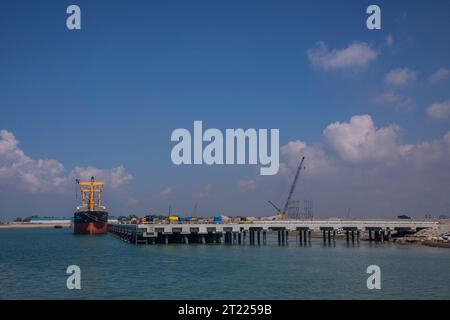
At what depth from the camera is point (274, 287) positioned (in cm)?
4250

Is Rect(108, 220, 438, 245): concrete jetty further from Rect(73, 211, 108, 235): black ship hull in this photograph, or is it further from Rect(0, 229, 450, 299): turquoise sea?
Rect(73, 211, 108, 235): black ship hull

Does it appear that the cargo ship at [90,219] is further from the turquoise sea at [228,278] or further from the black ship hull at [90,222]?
the turquoise sea at [228,278]

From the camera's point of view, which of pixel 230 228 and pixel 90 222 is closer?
pixel 230 228

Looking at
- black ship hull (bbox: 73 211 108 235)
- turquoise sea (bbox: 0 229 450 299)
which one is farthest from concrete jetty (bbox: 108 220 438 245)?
black ship hull (bbox: 73 211 108 235)

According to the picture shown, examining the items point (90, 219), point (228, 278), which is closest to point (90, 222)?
point (90, 219)

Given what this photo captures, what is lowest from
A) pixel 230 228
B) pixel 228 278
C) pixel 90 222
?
pixel 228 278

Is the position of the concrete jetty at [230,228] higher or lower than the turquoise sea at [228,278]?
higher

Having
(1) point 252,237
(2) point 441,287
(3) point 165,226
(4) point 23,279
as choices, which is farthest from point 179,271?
(1) point 252,237

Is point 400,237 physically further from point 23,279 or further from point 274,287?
point 23,279

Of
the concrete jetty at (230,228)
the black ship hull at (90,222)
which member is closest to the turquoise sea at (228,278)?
the concrete jetty at (230,228)

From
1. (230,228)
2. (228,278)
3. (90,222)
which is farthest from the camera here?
(90,222)

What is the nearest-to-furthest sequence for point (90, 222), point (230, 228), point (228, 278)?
1. point (228, 278)
2. point (230, 228)
3. point (90, 222)

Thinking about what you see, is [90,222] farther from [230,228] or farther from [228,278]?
[228,278]
